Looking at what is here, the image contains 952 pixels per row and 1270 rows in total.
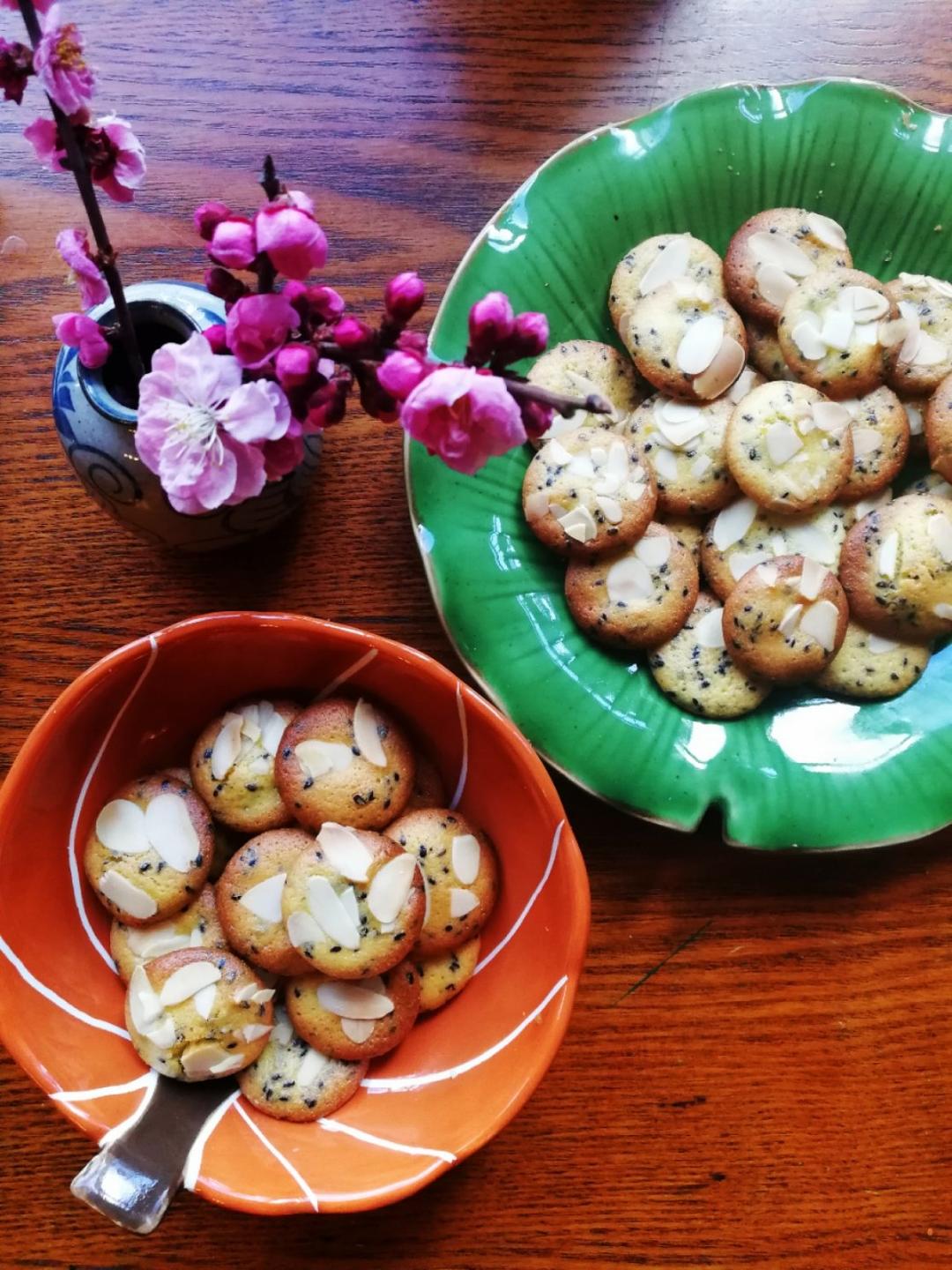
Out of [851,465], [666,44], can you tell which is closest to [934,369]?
[851,465]

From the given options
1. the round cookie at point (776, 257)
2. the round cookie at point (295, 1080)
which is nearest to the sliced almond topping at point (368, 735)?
the round cookie at point (295, 1080)

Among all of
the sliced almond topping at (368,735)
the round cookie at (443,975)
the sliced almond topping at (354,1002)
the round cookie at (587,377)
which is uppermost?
the round cookie at (587,377)

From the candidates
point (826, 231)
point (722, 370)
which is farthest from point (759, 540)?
point (826, 231)

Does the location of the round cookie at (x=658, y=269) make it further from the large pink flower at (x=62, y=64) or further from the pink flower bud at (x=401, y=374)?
the large pink flower at (x=62, y=64)

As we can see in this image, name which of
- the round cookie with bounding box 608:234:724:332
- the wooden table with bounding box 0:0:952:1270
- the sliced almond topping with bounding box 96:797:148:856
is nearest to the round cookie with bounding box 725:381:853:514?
the round cookie with bounding box 608:234:724:332

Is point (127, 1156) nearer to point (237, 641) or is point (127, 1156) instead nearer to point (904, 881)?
point (237, 641)

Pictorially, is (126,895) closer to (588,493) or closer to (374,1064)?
(374,1064)
